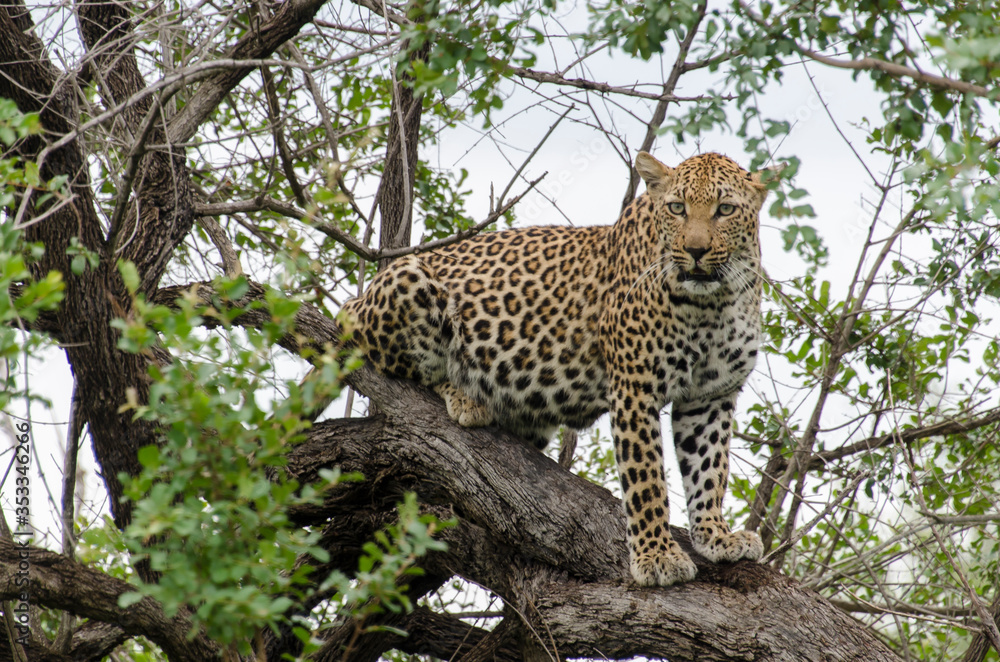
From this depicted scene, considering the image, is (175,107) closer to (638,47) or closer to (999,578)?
(638,47)

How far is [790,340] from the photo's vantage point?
316 inches

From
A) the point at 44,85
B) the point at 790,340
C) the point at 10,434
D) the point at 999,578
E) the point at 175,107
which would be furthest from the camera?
the point at 790,340

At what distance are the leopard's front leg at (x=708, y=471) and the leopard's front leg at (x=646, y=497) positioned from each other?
0.35 meters

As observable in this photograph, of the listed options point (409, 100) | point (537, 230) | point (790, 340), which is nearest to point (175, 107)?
point (409, 100)

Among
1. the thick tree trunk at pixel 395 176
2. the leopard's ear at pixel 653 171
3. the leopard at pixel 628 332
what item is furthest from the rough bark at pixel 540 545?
the leopard's ear at pixel 653 171

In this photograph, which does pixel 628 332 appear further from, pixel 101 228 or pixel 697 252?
pixel 101 228

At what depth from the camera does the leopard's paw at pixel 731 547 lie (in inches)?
232

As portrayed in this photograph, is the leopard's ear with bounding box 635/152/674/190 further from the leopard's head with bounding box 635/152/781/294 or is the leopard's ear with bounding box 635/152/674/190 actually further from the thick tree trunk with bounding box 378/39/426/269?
the thick tree trunk with bounding box 378/39/426/269

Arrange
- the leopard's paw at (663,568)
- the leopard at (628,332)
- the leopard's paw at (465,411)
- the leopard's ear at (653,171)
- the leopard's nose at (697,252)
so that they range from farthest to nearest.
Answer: the leopard's paw at (465,411) < the leopard's ear at (653,171) < the leopard at (628,332) < the leopard's nose at (697,252) < the leopard's paw at (663,568)

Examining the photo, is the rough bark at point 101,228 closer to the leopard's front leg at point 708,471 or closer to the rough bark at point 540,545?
the rough bark at point 540,545

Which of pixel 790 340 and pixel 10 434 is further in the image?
pixel 790 340

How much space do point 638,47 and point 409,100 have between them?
14.0 feet

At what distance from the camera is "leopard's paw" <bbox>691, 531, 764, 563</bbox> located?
590 cm

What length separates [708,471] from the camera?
626 cm
